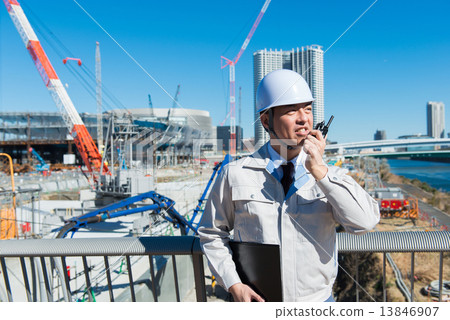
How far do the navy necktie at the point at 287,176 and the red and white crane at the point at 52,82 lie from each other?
3602 cm

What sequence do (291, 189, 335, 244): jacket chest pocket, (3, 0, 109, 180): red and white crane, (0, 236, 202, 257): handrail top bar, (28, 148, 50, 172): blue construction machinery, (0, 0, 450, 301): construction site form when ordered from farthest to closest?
(28, 148, 50, 172): blue construction machinery, (3, 0, 109, 180): red and white crane, (0, 0, 450, 301): construction site, (0, 236, 202, 257): handrail top bar, (291, 189, 335, 244): jacket chest pocket

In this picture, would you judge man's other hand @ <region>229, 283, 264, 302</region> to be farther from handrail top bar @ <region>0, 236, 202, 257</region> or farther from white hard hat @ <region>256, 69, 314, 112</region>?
white hard hat @ <region>256, 69, 314, 112</region>

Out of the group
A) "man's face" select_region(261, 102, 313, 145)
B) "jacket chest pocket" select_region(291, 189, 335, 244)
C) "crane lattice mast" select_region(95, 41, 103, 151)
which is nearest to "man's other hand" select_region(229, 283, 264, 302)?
"jacket chest pocket" select_region(291, 189, 335, 244)

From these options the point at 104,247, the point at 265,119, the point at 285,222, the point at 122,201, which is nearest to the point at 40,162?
the point at 122,201

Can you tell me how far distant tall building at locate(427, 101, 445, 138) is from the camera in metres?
11.7

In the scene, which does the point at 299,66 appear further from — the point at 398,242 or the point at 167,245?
the point at 167,245

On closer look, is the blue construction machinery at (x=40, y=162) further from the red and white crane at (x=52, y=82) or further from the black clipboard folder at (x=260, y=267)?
the black clipboard folder at (x=260, y=267)

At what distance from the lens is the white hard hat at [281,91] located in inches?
80.1

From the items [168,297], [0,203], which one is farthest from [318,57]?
[0,203]

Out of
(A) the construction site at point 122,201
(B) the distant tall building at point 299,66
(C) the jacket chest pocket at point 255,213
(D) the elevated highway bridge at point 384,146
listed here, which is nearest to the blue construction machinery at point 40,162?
(A) the construction site at point 122,201

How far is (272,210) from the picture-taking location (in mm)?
1940

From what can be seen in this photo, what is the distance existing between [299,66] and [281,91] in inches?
159

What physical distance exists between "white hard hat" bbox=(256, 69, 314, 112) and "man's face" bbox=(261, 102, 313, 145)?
1.9 inches

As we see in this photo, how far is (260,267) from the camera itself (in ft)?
6.43
